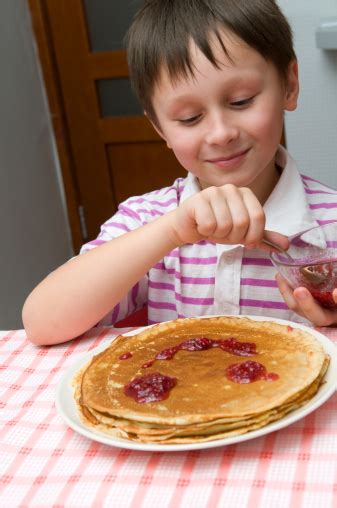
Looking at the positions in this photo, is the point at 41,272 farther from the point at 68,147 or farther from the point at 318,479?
the point at 318,479

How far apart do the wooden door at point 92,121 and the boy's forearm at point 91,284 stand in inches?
87.3

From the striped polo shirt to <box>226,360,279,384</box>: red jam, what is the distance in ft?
1.59

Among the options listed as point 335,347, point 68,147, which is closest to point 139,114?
point 68,147

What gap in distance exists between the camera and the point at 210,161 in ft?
4.15

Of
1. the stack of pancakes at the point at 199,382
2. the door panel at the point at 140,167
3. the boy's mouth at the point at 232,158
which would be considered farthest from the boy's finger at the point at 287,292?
the door panel at the point at 140,167

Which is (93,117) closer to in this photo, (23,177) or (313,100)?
(23,177)

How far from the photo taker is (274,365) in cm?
87

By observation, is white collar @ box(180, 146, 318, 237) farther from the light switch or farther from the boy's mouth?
the light switch

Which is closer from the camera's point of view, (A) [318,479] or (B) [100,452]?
(A) [318,479]

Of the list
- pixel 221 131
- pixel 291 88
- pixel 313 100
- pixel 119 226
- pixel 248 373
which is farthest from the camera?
pixel 313 100

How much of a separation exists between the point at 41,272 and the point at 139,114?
2.84 ft

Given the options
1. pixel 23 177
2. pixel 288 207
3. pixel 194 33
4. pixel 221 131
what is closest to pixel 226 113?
pixel 221 131

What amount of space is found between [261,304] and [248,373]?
1.75 feet

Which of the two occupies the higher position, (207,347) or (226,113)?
(226,113)
